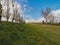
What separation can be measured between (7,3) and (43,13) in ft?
A: 138

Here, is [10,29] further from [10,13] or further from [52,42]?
[10,13]

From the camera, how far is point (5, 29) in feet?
72.6

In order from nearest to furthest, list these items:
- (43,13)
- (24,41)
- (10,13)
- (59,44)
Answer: (24,41) → (59,44) → (10,13) → (43,13)

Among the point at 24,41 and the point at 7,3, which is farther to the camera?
the point at 7,3

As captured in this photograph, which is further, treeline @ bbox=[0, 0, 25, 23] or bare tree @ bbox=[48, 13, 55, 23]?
bare tree @ bbox=[48, 13, 55, 23]

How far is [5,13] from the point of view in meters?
37.6

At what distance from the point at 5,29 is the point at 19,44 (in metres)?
4.14

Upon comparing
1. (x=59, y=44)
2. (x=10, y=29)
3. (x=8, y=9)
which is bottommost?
(x=59, y=44)

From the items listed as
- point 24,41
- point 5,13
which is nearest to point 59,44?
point 24,41

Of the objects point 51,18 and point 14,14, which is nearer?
point 14,14

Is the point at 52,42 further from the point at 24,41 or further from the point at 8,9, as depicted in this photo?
the point at 8,9

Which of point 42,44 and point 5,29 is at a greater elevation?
point 5,29

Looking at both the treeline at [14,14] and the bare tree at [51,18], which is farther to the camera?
the bare tree at [51,18]

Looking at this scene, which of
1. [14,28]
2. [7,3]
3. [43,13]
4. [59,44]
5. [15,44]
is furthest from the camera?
[43,13]
